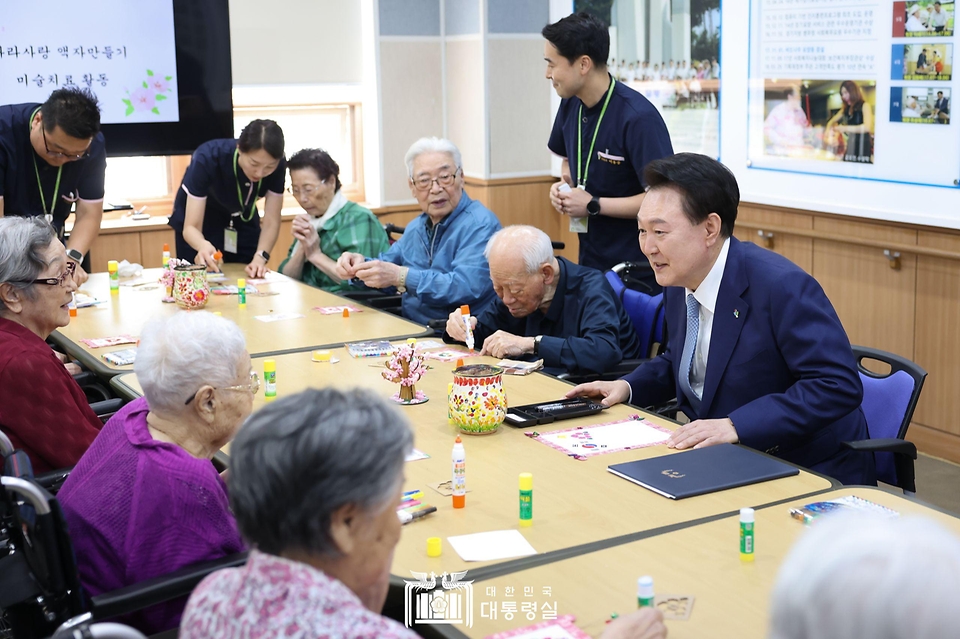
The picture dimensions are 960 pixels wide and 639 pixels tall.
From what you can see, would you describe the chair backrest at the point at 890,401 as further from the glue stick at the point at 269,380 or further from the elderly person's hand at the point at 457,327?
the glue stick at the point at 269,380

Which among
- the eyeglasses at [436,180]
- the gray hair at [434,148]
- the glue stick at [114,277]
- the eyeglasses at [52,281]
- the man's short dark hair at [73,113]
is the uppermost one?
the man's short dark hair at [73,113]

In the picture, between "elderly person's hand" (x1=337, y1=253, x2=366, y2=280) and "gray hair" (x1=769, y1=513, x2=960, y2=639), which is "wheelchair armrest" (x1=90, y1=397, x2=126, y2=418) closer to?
"elderly person's hand" (x1=337, y1=253, x2=366, y2=280)

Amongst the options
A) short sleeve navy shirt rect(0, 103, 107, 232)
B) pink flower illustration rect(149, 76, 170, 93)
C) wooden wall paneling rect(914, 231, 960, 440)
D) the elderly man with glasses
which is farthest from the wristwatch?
pink flower illustration rect(149, 76, 170, 93)

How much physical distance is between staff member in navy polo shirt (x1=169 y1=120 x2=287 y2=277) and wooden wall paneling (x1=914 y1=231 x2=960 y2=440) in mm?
3066

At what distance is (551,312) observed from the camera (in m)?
3.68

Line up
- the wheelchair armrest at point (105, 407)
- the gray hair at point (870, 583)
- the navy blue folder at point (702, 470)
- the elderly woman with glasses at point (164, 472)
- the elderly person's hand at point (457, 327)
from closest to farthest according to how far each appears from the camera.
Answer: the gray hair at point (870, 583), the elderly woman with glasses at point (164, 472), the navy blue folder at point (702, 470), the wheelchair armrest at point (105, 407), the elderly person's hand at point (457, 327)

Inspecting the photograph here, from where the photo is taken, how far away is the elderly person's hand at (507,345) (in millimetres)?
3504

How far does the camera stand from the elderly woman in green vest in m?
5.20

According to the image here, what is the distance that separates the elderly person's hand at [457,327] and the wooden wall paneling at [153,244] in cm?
370

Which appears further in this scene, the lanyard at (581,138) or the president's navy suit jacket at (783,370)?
the lanyard at (581,138)

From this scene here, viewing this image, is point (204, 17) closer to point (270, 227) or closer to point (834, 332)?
point (270, 227)

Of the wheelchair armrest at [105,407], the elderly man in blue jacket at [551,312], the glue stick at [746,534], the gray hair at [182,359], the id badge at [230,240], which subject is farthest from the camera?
the id badge at [230,240]

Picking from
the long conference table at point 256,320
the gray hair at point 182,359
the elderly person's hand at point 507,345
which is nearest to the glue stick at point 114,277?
the long conference table at point 256,320

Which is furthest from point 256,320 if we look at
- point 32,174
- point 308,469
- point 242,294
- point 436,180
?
point 308,469
